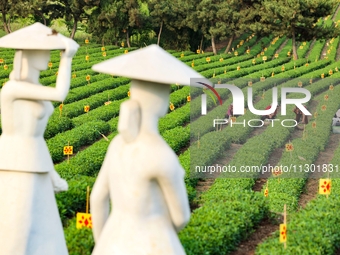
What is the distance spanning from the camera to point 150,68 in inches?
165

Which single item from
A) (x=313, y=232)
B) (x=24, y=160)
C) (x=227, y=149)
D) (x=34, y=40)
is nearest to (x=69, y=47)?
(x=34, y=40)

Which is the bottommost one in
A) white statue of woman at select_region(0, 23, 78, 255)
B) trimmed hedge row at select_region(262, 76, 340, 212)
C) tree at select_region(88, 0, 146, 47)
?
trimmed hedge row at select_region(262, 76, 340, 212)

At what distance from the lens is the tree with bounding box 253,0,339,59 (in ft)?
95.2

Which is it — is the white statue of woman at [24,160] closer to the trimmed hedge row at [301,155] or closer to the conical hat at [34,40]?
the conical hat at [34,40]

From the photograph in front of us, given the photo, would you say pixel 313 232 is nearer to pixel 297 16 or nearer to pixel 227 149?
Result: pixel 227 149

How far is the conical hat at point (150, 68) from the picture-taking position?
4121 millimetres

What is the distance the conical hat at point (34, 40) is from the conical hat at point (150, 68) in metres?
1.74

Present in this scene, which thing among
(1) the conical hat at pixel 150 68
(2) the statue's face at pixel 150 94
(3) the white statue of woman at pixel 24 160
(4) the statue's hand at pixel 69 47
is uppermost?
(4) the statue's hand at pixel 69 47

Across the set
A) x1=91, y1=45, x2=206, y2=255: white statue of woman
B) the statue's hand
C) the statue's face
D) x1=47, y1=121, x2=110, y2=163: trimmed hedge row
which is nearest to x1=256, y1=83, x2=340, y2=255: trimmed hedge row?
the statue's hand

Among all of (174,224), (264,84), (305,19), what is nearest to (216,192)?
(174,224)

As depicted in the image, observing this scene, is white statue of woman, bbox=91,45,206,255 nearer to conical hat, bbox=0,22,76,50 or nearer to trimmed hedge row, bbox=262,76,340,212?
conical hat, bbox=0,22,76,50

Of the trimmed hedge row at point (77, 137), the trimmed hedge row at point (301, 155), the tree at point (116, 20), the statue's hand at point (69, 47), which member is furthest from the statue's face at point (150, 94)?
the tree at point (116, 20)

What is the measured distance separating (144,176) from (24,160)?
207 centimetres

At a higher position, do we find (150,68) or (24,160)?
(150,68)
